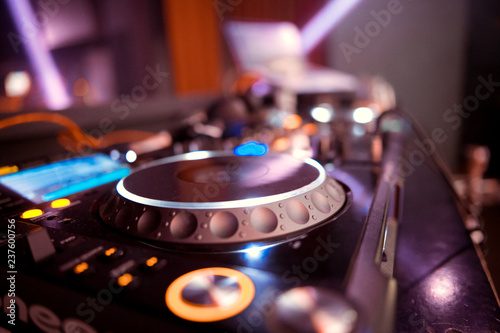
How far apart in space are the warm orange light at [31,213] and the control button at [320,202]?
0.31 meters

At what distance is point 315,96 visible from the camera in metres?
1.20

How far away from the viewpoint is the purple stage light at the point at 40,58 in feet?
3.84

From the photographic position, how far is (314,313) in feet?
0.60

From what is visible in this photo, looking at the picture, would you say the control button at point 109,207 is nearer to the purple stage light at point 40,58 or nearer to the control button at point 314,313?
the control button at point 314,313

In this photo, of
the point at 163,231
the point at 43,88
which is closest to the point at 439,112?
the point at 43,88

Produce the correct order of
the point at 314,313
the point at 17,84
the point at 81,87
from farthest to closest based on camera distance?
the point at 81,87
the point at 17,84
the point at 314,313

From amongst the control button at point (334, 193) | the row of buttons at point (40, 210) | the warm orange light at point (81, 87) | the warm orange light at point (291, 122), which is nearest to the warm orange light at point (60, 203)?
the row of buttons at point (40, 210)

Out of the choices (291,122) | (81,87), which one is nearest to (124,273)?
(291,122)

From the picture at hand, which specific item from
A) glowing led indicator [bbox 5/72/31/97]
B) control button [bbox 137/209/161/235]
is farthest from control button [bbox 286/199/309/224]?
glowing led indicator [bbox 5/72/31/97]

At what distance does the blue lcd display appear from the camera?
44 centimetres

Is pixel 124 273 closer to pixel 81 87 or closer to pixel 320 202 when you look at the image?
pixel 320 202

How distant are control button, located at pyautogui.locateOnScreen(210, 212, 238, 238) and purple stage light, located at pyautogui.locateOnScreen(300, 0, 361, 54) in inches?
109

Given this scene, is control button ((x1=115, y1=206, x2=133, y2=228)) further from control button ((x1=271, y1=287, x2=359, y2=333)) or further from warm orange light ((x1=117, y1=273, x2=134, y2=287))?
control button ((x1=271, y1=287, x2=359, y2=333))

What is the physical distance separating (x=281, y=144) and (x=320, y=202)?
390 millimetres
